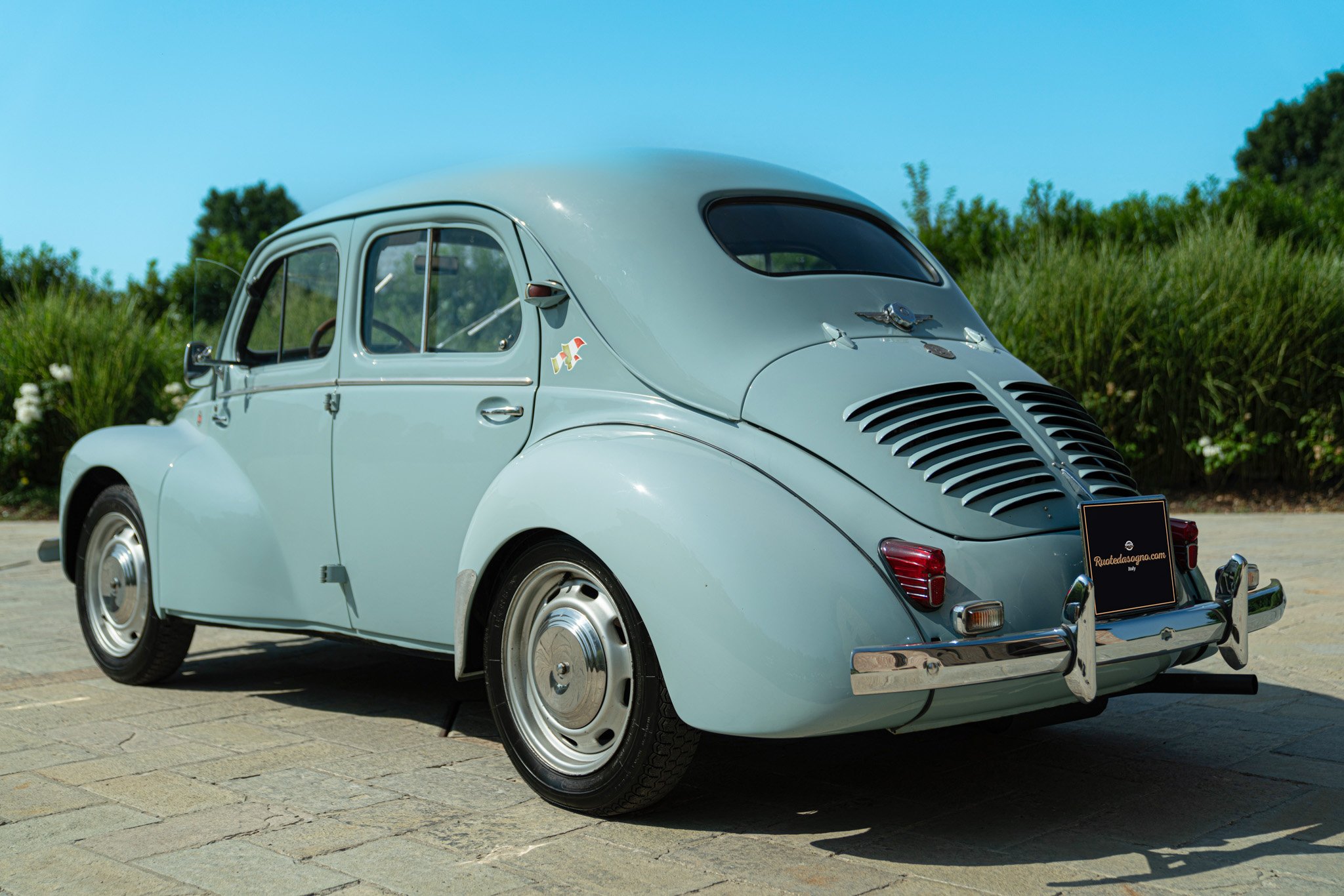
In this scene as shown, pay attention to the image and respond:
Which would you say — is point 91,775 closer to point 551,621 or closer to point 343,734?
point 343,734

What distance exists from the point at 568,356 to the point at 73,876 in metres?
1.94

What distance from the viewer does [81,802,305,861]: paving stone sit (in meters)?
3.29

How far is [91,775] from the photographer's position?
3.99 meters

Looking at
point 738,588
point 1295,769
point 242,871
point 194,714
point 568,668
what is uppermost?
point 738,588

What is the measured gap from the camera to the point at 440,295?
434 centimetres

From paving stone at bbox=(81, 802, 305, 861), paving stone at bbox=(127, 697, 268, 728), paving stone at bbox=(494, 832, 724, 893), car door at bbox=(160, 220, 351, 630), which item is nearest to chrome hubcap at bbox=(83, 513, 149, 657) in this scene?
car door at bbox=(160, 220, 351, 630)

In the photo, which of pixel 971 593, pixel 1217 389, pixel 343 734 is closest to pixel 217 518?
pixel 343 734

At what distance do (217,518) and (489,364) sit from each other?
1586 millimetres

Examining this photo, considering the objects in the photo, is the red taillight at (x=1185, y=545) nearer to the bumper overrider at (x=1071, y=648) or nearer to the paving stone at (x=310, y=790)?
the bumper overrider at (x=1071, y=648)

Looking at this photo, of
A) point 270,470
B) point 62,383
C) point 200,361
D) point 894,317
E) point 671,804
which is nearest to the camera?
point 671,804

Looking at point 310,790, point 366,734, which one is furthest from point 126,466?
point 310,790

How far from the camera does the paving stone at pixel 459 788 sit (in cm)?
369

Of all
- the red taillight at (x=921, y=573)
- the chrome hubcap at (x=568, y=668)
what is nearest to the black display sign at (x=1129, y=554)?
the red taillight at (x=921, y=573)

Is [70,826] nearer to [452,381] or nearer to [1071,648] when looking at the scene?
[452,381]
